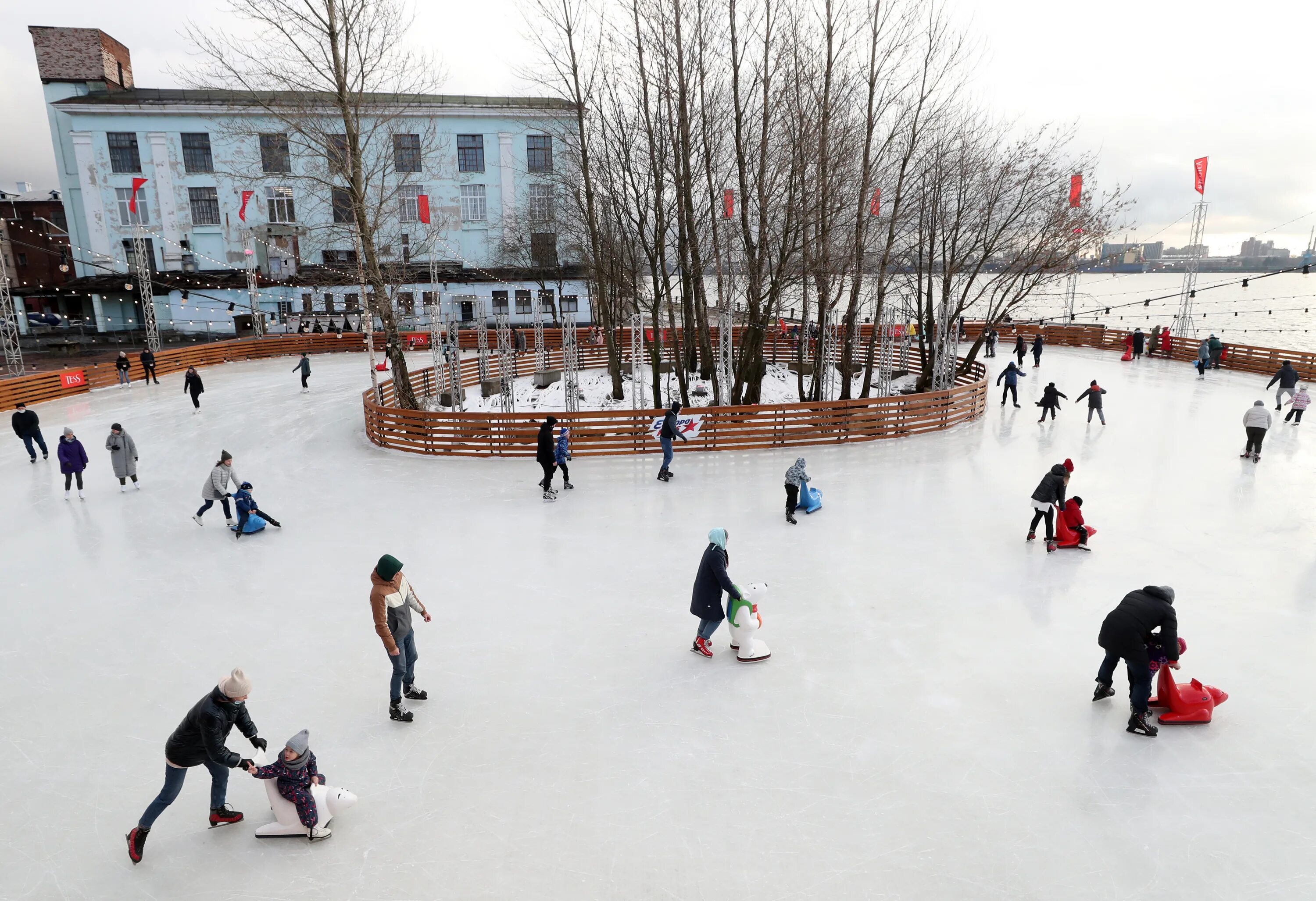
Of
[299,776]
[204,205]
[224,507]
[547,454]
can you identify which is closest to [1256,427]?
[547,454]

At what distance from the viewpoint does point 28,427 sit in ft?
47.5

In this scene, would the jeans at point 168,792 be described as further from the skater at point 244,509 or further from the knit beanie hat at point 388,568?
the skater at point 244,509

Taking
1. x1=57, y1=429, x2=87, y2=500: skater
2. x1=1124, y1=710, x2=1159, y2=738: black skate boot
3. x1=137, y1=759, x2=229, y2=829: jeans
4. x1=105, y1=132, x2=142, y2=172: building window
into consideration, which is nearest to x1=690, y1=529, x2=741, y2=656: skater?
x1=1124, y1=710, x2=1159, y2=738: black skate boot

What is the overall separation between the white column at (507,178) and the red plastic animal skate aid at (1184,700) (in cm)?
4261

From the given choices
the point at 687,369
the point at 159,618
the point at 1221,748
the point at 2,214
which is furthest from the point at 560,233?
the point at 2,214

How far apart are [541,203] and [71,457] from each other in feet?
110

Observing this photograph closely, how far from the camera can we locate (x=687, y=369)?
1025 inches

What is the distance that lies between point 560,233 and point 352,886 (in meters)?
41.6

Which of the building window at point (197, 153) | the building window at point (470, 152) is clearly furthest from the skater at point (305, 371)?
the building window at point (197, 153)

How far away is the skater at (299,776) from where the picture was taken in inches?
186

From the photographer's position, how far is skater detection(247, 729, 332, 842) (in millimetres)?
4734

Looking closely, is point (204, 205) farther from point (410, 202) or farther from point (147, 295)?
point (147, 295)

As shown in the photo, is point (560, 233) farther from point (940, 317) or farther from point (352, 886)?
point (352, 886)

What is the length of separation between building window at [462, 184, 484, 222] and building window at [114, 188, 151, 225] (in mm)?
18398
